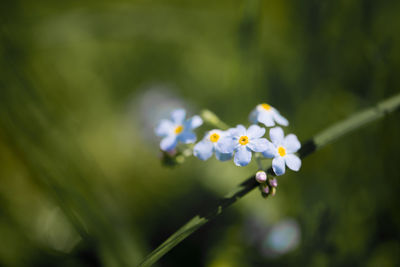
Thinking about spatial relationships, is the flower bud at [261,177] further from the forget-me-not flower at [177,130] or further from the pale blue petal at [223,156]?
the forget-me-not flower at [177,130]

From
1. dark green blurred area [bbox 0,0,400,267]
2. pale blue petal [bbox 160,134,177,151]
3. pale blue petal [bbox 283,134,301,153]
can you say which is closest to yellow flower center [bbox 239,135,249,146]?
pale blue petal [bbox 283,134,301,153]

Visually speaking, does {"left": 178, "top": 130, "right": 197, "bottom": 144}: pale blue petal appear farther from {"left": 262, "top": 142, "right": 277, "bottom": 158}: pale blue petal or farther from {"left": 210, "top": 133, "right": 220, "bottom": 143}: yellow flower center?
{"left": 262, "top": 142, "right": 277, "bottom": 158}: pale blue petal

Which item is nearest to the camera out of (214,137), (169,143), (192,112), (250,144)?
(250,144)

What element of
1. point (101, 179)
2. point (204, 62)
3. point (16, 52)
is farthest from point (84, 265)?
point (204, 62)

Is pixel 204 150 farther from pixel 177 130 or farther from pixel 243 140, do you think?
pixel 177 130

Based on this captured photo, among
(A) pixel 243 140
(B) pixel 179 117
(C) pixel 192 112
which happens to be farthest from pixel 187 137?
(C) pixel 192 112

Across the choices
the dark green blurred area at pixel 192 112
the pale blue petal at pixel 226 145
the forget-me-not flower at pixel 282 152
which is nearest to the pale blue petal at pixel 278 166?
the forget-me-not flower at pixel 282 152

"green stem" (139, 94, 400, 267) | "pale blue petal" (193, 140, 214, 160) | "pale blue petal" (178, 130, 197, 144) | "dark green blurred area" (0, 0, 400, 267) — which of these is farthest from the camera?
"dark green blurred area" (0, 0, 400, 267)
